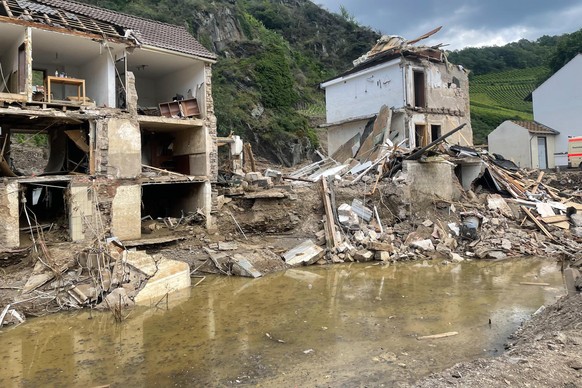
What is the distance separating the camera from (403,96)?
73.0 ft

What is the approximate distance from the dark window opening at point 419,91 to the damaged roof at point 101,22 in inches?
450

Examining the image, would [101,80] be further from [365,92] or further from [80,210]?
[365,92]

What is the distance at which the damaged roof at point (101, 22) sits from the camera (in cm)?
1373

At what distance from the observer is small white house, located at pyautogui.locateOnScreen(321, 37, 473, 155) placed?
73.3ft

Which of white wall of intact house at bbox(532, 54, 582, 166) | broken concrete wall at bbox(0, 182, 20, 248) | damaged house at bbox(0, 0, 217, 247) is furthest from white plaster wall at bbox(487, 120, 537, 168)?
broken concrete wall at bbox(0, 182, 20, 248)

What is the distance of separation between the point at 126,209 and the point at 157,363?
28.9 ft

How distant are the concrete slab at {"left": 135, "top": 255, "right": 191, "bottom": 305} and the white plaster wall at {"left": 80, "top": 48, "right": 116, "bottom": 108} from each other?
Answer: 6.40 meters

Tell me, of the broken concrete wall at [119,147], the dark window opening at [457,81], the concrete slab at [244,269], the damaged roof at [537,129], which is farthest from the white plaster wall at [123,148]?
the damaged roof at [537,129]

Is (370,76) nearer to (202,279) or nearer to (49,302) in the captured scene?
(202,279)

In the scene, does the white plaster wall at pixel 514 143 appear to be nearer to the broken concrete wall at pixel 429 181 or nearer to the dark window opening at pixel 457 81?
the dark window opening at pixel 457 81

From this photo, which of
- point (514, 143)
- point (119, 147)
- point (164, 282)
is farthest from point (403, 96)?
point (164, 282)

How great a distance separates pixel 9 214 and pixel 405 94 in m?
18.0

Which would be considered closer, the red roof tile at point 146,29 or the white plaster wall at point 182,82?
the red roof tile at point 146,29

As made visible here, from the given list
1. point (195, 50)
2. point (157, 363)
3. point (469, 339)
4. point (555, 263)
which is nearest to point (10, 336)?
point (157, 363)
